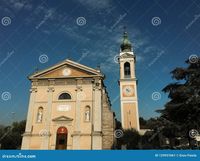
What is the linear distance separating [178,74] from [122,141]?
1169cm

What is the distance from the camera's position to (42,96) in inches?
1058

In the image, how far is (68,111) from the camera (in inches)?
1014

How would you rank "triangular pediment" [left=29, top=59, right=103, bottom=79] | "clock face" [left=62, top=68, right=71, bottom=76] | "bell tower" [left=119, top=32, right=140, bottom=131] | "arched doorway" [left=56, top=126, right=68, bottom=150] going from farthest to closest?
"bell tower" [left=119, top=32, right=140, bottom=131], "clock face" [left=62, top=68, right=71, bottom=76], "triangular pediment" [left=29, top=59, right=103, bottom=79], "arched doorway" [left=56, top=126, right=68, bottom=150]

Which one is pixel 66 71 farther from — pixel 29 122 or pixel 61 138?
pixel 61 138

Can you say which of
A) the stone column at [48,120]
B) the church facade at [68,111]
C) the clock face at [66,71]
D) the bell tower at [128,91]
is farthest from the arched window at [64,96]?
the bell tower at [128,91]

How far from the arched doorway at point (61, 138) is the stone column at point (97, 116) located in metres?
2.99

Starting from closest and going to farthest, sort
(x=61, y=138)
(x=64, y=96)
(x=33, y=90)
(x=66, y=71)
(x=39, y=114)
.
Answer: (x=61, y=138), (x=39, y=114), (x=64, y=96), (x=33, y=90), (x=66, y=71)

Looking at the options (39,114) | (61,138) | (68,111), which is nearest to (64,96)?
(68,111)

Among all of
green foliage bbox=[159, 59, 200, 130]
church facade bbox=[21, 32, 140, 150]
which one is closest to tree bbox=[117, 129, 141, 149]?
church facade bbox=[21, 32, 140, 150]

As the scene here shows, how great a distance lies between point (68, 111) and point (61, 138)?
114 inches

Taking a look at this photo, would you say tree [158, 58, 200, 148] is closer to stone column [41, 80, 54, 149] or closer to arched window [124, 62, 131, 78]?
stone column [41, 80, 54, 149]

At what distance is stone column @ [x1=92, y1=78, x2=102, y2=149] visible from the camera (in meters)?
24.0
